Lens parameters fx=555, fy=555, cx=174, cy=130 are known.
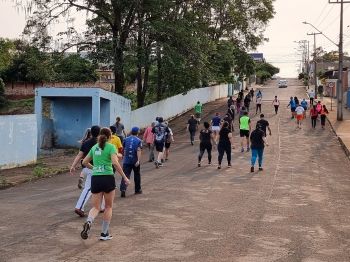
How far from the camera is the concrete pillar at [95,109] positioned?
83.6ft

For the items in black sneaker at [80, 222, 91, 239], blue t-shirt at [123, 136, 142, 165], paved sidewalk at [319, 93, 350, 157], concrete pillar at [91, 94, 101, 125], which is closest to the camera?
black sneaker at [80, 222, 91, 239]

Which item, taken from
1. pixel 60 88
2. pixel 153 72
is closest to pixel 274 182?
pixel 60 88

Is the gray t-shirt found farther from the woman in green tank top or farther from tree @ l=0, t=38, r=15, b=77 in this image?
tree @ l=0, t=38, r=15, b=77

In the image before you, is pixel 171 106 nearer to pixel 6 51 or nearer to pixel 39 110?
pixel 39 110

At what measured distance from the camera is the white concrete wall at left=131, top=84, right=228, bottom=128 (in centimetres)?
3319

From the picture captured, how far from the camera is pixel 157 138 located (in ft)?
62.1

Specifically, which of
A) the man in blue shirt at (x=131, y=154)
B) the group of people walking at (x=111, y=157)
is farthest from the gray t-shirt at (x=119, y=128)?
the man in blue shirt at (x=131, y=154)

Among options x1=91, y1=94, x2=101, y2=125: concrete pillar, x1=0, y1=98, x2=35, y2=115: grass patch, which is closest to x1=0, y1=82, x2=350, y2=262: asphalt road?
x1=91, y1=94, x2=101, y2=125: concrete pillar

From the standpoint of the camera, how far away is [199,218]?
34.3ft

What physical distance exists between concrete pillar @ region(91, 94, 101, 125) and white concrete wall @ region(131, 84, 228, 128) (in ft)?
19.5

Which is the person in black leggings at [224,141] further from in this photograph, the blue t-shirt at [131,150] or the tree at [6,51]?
the tree at [6,51]

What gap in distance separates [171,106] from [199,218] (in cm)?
3056

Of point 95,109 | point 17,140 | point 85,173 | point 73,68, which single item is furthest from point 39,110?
point 85,173

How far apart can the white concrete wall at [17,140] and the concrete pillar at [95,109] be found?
524 centimetres
